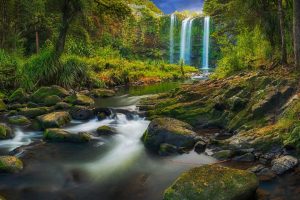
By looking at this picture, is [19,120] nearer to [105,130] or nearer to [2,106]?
[2,106]

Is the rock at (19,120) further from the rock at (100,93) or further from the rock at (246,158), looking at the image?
the rock at (246,158)

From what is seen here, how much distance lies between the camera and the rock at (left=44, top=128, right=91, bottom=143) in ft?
41.3

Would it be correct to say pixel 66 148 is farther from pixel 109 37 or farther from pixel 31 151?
pixel 109 37

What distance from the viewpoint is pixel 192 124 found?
13.8 meters

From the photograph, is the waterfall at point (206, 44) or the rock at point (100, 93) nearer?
the rock at point (100, 93)

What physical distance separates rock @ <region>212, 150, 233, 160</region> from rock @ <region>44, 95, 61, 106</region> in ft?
34.7

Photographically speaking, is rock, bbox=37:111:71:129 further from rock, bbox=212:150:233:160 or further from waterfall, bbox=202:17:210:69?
waterfall, bbox=202:17:210:69

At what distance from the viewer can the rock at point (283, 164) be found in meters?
8.92

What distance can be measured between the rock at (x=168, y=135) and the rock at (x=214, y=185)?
351 cm

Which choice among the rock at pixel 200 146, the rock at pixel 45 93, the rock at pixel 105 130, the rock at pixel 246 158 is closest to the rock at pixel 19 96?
the rock at pixel 45 93

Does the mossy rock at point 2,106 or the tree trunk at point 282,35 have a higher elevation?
the tree trunk at point 282,35

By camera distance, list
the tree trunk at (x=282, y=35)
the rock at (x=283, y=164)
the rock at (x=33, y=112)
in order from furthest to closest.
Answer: the rock at (x=33, y=112)
the tree trunk at (x=282, y=35)
the rock at (x=283, y=164)

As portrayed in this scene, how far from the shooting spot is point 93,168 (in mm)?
10453

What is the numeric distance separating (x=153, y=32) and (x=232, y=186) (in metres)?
57.6
